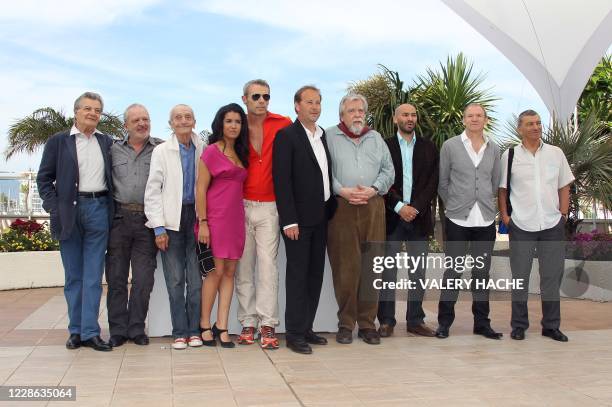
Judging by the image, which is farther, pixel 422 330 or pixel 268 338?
pixel 422 330

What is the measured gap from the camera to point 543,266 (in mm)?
5645

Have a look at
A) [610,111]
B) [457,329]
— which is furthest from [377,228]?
[610,111]

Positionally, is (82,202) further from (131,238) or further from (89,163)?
(131,238)

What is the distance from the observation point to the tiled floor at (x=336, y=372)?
3.70m

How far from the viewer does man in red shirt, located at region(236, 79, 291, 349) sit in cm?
511

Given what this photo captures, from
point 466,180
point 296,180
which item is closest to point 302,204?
point 296,180

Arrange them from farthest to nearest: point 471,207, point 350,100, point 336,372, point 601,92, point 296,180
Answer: point 601,92, point 471,207, point 350,100, point 296,180, point 336,372

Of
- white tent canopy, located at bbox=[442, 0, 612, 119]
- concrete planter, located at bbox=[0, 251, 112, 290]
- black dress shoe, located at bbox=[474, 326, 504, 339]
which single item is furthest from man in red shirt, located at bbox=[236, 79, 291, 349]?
white tent canopy, located at bbox=[442, 0, 612, 119]

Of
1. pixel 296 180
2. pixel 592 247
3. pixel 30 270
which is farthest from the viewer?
pixel 30 270

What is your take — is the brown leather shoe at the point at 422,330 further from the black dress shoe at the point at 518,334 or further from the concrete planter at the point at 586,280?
the concrete planter at the point at 586,280

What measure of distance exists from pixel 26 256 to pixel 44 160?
17.8ft

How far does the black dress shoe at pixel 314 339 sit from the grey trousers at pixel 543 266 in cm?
160

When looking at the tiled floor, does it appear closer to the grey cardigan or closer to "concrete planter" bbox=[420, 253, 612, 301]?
the grey cardigan

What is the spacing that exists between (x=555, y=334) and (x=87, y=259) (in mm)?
3697
